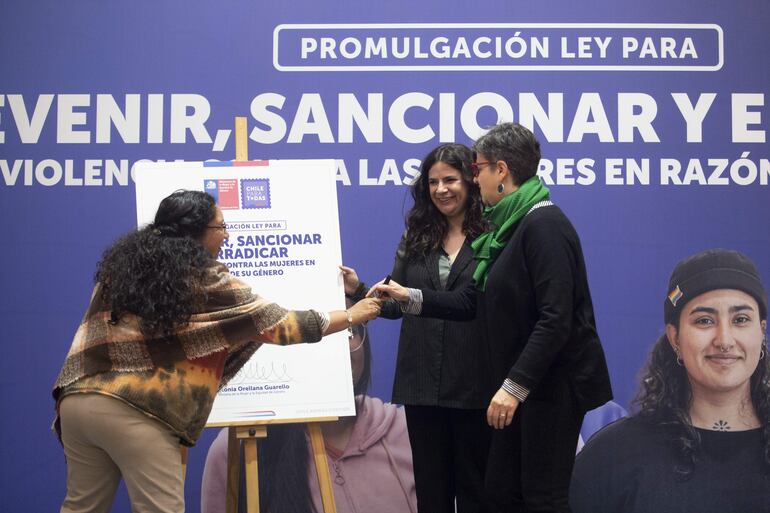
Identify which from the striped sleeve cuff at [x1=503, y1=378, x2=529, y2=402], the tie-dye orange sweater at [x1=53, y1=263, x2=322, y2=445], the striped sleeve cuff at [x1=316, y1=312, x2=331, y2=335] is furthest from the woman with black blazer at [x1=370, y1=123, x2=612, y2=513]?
the tie-dye orange sweater at [x1=53, y1=263, x2=322, y2=445]

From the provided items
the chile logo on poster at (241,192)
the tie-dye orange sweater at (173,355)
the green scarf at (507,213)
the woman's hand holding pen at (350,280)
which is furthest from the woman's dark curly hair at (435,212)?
the tie-dye orange sweater at (173,355)

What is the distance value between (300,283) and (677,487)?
1929 millimetres

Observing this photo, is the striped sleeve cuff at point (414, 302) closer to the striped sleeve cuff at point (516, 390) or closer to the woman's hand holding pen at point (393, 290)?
the woman's hand holding pen at point (393, 290)

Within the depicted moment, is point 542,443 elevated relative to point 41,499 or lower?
elevated

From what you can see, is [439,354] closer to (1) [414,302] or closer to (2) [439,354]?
(2) [439,354]

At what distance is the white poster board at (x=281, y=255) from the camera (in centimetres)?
313

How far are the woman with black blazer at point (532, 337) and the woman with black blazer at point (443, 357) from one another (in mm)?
441

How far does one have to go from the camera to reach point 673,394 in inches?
147

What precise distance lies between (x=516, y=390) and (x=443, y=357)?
2.32ft

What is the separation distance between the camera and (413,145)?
3.78 m

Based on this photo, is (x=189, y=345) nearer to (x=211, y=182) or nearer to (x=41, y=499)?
(x=211, y=182)

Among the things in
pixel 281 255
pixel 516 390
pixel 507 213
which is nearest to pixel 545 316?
pixel 516 390

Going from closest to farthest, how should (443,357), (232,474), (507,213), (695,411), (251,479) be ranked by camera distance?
(507,213) → (443,357) → (251,479) → (232,474) → (695,411)

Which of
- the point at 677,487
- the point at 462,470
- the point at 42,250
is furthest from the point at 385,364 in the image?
the point at 42,250
